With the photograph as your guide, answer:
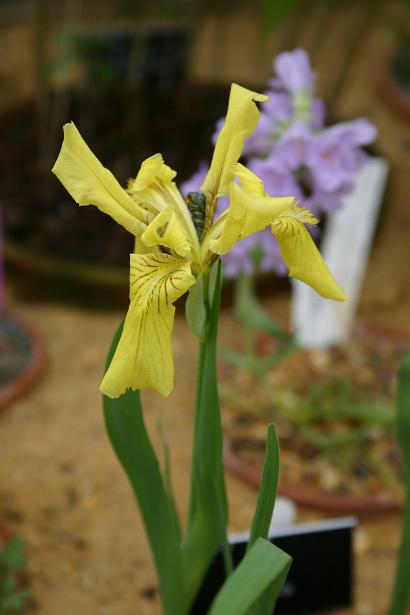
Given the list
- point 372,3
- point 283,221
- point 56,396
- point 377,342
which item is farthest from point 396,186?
point 283,221

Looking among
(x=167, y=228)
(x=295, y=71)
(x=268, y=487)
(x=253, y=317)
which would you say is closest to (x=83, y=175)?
(x=167, y=228)

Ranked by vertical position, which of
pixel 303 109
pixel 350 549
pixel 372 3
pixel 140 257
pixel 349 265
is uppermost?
pixel 372 3

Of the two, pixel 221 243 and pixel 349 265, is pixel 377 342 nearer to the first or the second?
pixel 349 265

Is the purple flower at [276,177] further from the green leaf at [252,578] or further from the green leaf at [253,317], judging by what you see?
the green leaf at [252,578]

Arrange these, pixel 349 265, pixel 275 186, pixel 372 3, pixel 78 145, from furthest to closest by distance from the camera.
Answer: pixel 372 3
pixel 349 265
pixel 275 186
pixel 78 145

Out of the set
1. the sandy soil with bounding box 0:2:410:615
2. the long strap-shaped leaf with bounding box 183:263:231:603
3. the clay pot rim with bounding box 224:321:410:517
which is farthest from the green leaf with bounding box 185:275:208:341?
the clay pot rim with bounding box 224:321:410:517

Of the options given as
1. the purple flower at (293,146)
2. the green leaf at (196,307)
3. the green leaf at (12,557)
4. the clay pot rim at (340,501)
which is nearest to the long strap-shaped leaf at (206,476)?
the green leaf at (196,307)

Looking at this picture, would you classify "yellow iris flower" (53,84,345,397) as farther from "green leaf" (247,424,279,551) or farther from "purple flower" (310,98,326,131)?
"purple flower" (310,98,326,131)
